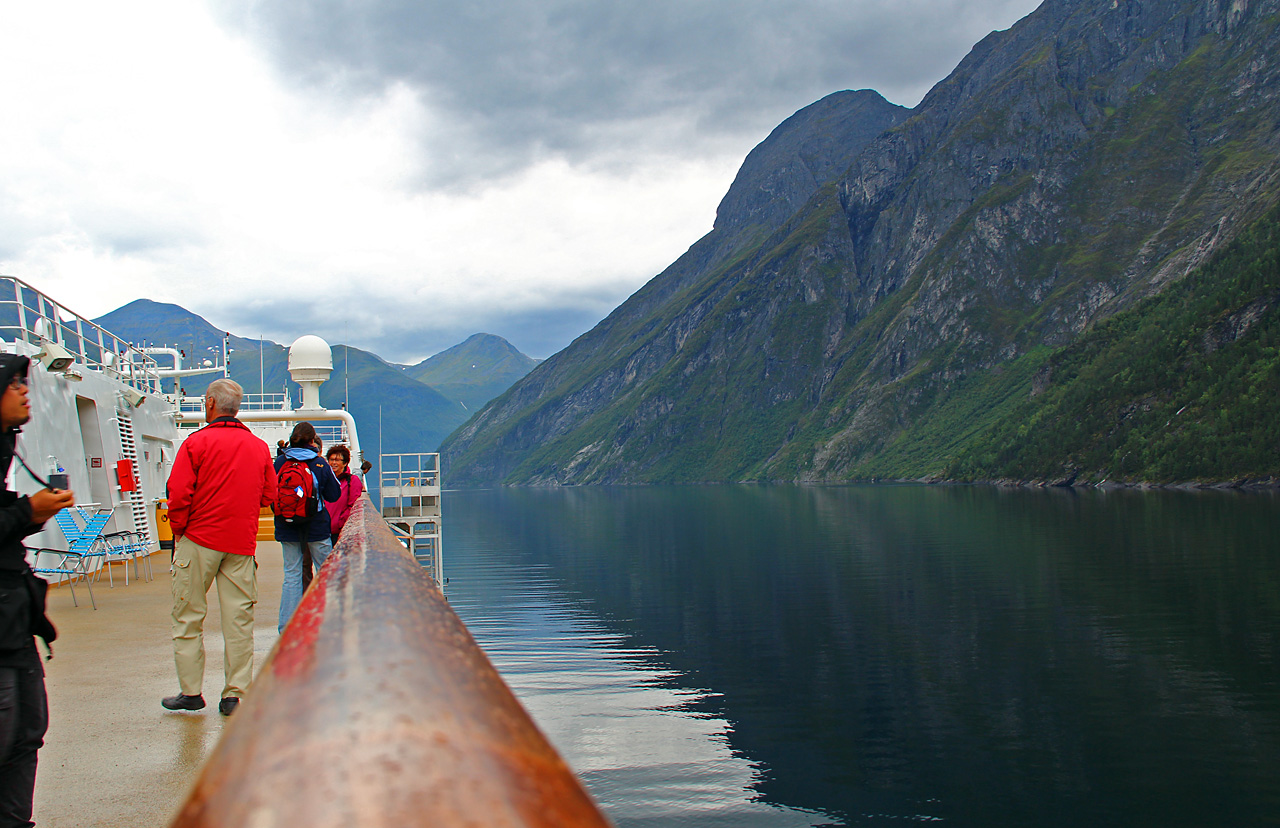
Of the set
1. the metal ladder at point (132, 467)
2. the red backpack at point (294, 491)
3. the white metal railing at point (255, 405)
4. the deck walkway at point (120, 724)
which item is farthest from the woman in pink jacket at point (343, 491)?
the white metal railing at point (255, 405)

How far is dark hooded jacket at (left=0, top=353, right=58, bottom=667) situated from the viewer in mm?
4254

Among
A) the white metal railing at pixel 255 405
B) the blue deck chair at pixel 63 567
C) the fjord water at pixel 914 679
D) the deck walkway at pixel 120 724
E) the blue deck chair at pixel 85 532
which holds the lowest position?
the fjord water at pixel 914 679

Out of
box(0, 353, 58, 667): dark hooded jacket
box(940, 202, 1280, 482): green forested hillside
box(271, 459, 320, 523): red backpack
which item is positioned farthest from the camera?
box(940, 202, 1280, 482): green forested hillside

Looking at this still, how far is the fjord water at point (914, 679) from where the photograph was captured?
45.1 ft

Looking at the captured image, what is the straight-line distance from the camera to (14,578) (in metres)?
4.35

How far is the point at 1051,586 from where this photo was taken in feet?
101

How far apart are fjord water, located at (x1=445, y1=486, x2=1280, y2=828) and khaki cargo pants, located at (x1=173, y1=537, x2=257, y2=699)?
7.08m

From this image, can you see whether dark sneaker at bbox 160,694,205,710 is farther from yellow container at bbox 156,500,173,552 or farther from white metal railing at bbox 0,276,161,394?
yellow container at bbox 156,500,173,552

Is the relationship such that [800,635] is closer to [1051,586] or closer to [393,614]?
[1051,586]

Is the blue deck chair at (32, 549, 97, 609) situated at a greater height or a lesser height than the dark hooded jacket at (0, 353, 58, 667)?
lesser

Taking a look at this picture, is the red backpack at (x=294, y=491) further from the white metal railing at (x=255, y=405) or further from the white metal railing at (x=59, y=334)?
the white metal railing at (x=255, y=405)

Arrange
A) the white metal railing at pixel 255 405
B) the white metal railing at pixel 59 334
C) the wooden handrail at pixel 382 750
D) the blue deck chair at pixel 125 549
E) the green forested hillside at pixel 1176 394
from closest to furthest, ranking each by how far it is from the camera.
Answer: the wooden handrail at pixel 382 750, the blue deck chair at pixel 125 549, the white metal railing at pixel 59 334, the white metal railing at pixel 255 405, the green forested hillside at pixel 1176 394

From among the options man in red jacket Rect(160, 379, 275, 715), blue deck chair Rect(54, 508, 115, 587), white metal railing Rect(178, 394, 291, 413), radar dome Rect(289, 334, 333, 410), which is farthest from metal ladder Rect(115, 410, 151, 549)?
man in red jacket Rect(160, 379, 275, 715)

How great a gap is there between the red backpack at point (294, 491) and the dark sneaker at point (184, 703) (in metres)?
2.02
